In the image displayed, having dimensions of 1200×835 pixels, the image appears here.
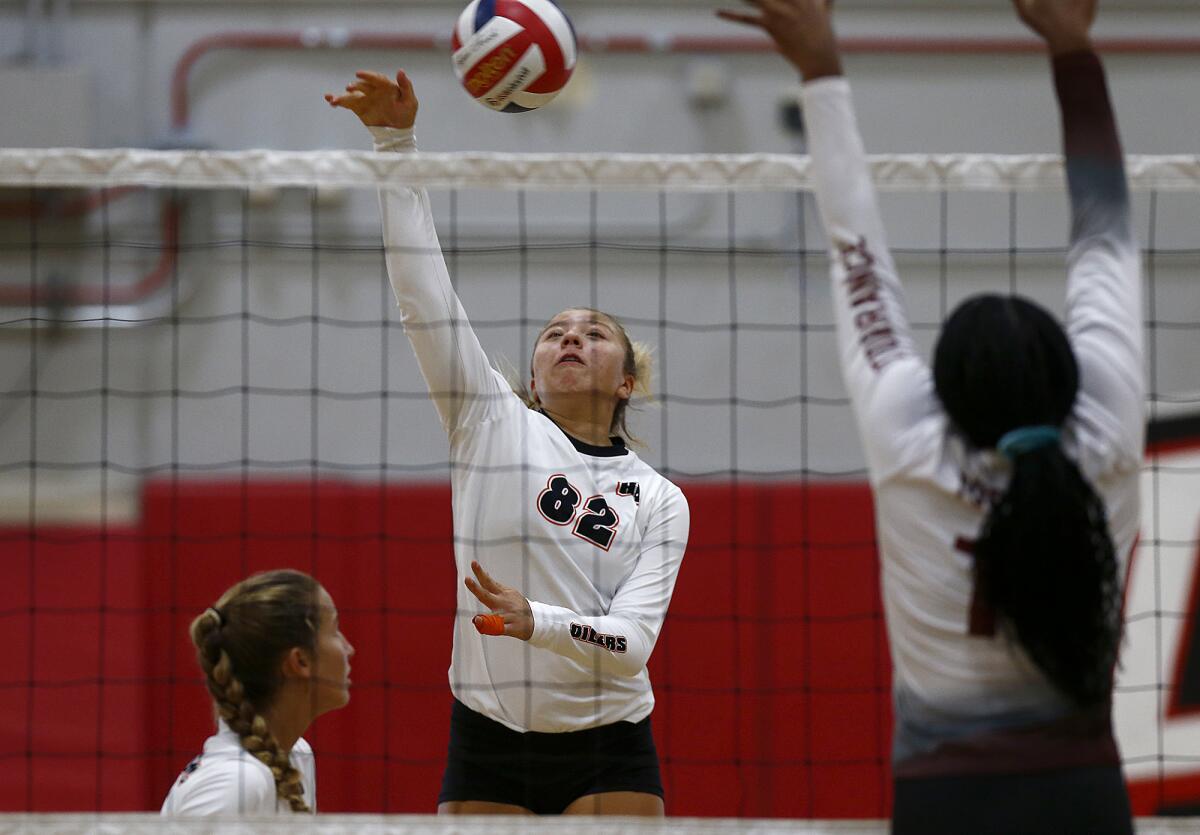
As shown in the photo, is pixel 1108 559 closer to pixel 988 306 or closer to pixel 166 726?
pixel 988 306

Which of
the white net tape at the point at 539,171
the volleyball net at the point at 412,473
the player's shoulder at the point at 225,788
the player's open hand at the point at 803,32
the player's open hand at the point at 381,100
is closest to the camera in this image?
the player's open hand at the point at 803,32

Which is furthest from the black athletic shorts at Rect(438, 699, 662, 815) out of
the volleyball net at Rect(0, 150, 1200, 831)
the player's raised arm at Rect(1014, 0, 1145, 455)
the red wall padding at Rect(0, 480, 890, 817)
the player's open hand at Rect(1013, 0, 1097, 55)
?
the red wall padding at Rect(0, 480, 890, 817)

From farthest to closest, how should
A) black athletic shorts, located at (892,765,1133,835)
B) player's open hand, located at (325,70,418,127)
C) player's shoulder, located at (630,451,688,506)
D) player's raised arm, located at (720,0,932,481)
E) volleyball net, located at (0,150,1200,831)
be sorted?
volleyball net, located at (0,150,1200,831) < player's shoulder, located at (630,451,688,506) < player's open hand, located at (325,70,418,127) < player's raised arm, located at (720,0,932,481) < black athletic shorts, located at (892,765,1133,835)

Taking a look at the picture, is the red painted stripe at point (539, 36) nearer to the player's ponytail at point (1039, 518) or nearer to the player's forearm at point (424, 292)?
the player's forearm at point (424, 292)

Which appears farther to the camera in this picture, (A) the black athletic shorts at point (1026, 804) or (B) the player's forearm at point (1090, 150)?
(B) the player's forearm at point (1090, 150)

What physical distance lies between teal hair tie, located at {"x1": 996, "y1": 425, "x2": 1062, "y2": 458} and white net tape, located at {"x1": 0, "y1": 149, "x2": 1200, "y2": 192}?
1.26 metres

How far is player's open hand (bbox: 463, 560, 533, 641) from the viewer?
114 inches

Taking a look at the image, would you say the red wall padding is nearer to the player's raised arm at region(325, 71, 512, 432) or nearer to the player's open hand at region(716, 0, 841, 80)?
the player's raised arm at region(325, 71, 512, 432)

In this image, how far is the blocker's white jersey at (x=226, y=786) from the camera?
280cm

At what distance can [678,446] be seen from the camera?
21.0 feet

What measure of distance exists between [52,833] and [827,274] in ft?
14.2

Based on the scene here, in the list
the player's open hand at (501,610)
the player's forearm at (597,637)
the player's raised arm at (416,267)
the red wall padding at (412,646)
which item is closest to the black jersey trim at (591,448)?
the player's raised arm at (416,267)

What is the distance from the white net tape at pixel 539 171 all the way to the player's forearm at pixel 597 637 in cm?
88

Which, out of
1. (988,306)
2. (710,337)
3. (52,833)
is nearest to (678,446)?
(710,337)
